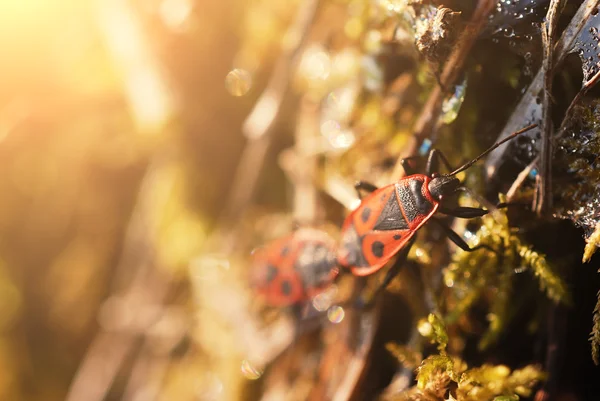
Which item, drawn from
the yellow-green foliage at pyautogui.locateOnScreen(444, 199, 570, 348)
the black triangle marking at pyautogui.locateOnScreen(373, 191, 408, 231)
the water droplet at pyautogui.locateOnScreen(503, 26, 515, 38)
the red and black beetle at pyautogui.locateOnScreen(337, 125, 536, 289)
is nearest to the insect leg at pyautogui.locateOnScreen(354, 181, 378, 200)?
the red and black beetle at pyautogui.locateOnScreen(337, 125, 536, 289)

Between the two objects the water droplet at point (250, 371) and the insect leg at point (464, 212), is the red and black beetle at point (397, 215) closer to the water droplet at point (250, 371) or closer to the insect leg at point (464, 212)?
the insect leg at point (464, 212)

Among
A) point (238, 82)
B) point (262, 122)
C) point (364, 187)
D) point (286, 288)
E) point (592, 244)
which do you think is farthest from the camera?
point (238, 82)

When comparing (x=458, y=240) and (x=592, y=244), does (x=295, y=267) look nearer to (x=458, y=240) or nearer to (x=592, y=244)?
(x=458, y=240)

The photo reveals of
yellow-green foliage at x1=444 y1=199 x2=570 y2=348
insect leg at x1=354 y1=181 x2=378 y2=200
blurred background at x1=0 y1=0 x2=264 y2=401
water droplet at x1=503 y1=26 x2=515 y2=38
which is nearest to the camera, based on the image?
water droplet at x1=503 y1=26 x2=515 y2=38

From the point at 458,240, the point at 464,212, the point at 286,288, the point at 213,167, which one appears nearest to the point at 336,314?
the point at 286,288

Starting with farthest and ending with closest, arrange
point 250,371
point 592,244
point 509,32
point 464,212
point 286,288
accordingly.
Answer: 1. point 286,288
2. point 250,371
3. point 464,212
4. point 509,32
5. point 592,244

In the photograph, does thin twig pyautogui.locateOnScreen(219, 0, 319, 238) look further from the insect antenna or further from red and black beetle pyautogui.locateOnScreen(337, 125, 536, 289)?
the insect antenna

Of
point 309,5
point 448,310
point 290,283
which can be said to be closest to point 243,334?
point 290,283
